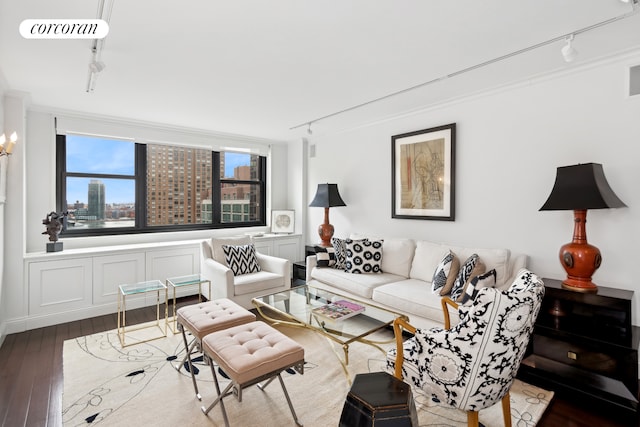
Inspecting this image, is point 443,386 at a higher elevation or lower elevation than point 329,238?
lower

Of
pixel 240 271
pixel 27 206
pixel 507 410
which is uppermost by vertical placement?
pixel 27 206

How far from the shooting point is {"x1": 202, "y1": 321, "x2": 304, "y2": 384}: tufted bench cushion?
5.87ft

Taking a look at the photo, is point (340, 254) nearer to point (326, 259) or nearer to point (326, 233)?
point (326, 259)

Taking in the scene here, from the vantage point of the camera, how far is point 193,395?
2268 millimetres

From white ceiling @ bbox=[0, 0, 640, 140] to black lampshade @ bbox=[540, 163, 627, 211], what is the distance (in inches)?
35.8

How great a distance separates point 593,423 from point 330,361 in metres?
1.76

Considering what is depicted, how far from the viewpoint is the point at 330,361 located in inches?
Result: 108

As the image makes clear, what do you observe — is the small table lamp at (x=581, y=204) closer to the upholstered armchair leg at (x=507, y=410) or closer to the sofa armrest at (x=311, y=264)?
the upholstered armchair leg at (x=507, y=410)

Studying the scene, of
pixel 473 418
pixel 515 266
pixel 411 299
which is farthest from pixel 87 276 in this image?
pixel 515 266

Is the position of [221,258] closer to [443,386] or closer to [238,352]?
[238,352]

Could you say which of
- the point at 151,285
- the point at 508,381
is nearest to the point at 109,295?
the point at 151,285

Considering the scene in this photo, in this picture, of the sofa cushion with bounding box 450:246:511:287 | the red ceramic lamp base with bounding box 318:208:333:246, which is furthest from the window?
the sofa cushion with bounding box 450:246:511:287

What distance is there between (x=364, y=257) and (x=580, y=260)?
205 cm

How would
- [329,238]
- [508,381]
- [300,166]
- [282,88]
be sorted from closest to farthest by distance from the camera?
[508,381], [282,88], [329,238], [300,166]
